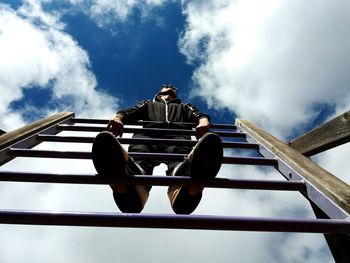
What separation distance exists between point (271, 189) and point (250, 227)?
0.42 meters

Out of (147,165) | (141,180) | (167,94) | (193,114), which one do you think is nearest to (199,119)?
(193,114)

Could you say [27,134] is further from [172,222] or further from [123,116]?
[172,222]

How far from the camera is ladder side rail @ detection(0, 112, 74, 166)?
2.07 m

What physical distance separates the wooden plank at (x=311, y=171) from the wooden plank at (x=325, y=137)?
0.24 feet

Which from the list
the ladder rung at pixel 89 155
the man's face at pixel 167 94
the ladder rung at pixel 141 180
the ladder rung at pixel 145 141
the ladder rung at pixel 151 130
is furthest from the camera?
the man's face at pixel 167 94

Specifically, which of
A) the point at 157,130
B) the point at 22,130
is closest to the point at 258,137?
the point at 157,130

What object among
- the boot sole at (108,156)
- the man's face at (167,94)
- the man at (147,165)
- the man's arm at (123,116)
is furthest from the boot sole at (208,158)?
the man's face at (167,94)

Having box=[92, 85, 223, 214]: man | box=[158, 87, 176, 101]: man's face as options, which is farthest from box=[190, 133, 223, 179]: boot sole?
box=[158, 87, 176, 101]: man's face

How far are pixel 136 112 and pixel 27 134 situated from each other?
944 millimetres

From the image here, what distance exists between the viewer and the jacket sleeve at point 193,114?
2857 millimetres

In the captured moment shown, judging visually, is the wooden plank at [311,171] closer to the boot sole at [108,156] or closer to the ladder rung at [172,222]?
the ladder rung at [172,222]

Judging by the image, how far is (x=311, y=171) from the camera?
176 centimetres

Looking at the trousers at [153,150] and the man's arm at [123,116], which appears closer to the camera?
the trousers at [153,150]

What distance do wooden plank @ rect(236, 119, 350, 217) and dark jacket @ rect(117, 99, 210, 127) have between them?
684 millimetres
